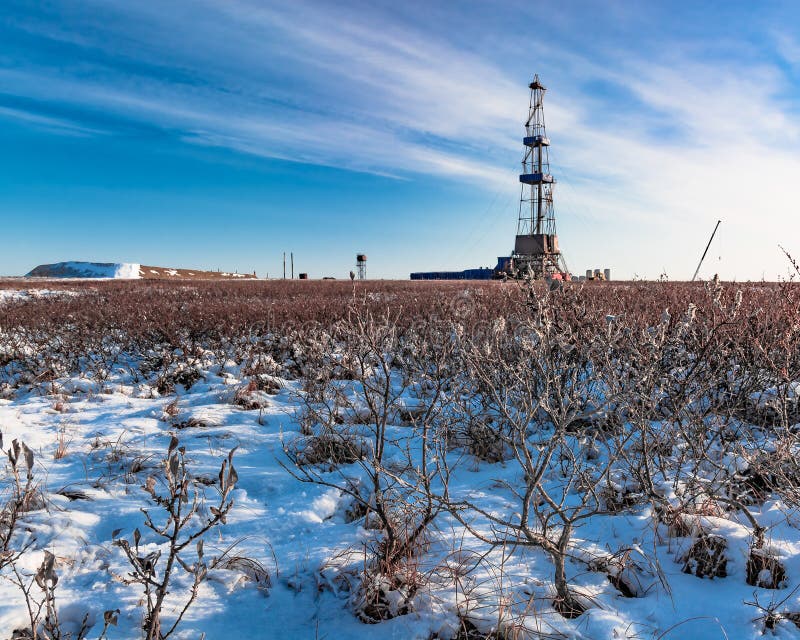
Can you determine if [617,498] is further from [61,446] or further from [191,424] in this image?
[61,446]

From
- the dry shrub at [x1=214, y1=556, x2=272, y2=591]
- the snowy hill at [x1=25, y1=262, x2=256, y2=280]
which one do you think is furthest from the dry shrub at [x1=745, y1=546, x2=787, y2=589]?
the snowy hill at [x1=25, y1=262, x2=256, y2=280]

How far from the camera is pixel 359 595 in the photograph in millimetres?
2166

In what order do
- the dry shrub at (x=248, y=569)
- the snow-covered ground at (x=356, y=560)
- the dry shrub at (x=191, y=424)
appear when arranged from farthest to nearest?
the dry shrub at (x=191, y=424) → the dry shrub at (x=248, y=569) → the snow-covered ground at (x=356, y=560)

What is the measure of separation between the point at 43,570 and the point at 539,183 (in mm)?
36687

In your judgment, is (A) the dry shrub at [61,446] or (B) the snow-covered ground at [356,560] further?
(A) the dry shrub at [61,446]

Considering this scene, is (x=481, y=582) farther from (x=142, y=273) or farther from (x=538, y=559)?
(x=142, y=273)

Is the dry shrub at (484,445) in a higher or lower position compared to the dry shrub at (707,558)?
higher

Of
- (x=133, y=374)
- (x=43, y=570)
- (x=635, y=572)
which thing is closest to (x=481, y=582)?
(x=635, y=572)

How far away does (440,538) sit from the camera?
8.50ft

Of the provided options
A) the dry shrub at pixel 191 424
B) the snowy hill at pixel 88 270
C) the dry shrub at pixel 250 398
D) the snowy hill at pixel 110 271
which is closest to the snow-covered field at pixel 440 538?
the dry shrub at pixel 191 424

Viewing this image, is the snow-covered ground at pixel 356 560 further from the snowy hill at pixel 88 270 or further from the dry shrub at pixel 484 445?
the snowy hill at pixel 88 270

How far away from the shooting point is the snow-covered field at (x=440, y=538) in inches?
79.5

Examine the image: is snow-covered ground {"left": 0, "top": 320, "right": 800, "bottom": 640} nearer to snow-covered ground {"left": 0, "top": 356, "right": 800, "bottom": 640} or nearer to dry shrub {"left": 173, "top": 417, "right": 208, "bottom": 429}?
snow-covered ground {"left": 0, "top": 356, "right": 800, "bottom": 640}

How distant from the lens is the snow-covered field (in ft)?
6.63
